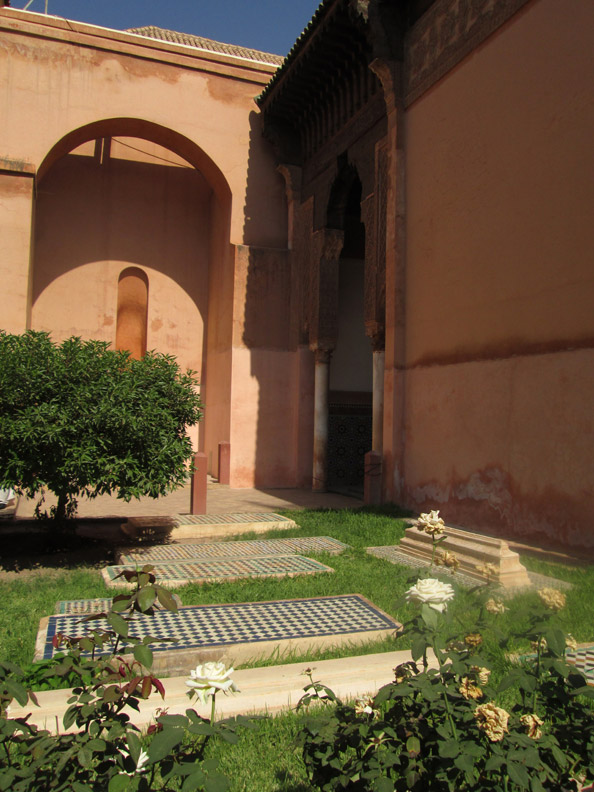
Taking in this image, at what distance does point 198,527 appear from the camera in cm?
725

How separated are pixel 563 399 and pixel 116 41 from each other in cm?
1021

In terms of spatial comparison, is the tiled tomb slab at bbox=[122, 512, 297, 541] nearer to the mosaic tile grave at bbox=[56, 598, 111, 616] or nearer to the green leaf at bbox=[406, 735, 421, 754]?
the mosaic tile grave at bbox=[56, 598, 111, 616]

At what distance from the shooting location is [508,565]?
189 inches

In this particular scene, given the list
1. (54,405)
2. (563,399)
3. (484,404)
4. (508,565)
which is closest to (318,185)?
(484,404)

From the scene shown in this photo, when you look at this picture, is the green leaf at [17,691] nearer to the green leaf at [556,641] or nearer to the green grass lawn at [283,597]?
the green grass lawn at [283,597]

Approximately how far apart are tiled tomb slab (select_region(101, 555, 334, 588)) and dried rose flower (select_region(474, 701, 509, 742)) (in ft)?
11.6

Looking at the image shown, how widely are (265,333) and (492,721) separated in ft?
37.8

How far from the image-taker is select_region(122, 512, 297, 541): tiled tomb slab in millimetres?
7109

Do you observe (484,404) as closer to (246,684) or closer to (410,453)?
(410,453)

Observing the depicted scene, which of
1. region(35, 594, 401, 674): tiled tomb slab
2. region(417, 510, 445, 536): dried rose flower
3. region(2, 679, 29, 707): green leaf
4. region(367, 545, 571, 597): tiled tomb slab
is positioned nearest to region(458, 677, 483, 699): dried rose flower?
region(417, 510, 445, 536): dried rose flower

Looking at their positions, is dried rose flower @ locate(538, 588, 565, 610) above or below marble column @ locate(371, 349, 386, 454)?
below

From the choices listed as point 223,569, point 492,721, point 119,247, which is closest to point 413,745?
point 492,721

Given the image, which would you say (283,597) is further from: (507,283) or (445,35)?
(445,35)

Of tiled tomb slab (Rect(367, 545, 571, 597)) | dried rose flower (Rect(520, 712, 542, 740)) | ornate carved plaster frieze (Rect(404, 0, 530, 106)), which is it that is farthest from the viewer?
ornate carved plaster frieze (Rect(404, 0, 530, 106))
